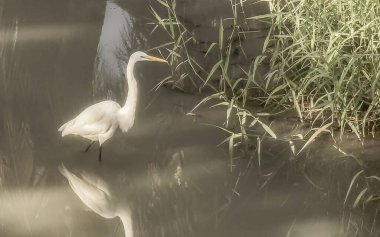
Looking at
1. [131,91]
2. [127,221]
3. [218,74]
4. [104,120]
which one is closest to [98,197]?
[127,221]

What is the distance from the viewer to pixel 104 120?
117 inches

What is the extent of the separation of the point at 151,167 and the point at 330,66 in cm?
86

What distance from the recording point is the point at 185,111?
341cm

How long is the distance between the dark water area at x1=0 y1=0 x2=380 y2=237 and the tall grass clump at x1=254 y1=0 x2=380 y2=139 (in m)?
0.11

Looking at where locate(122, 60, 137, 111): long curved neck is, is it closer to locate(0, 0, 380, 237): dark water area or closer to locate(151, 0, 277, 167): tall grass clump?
locate(0, 0, 380, 237): dark water area

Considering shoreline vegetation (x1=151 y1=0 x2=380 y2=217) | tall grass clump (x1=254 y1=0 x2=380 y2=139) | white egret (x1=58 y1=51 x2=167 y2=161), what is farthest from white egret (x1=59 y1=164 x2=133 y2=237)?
tall grass clump (x1=254 y1=0 x2=380 y2=139)

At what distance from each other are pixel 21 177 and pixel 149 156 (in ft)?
1.68

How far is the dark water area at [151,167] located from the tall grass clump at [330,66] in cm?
11

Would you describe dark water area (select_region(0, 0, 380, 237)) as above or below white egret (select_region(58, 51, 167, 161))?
below

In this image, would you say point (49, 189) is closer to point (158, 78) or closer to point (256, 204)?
point (256, 204)

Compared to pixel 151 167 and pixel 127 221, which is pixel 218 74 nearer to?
pixel 151 167

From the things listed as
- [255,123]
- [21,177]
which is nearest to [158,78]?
[255,123]

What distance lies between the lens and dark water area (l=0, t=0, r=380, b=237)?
2742 millimetres

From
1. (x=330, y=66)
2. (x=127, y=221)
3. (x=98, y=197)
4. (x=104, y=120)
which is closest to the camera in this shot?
(x=127, y=221)
